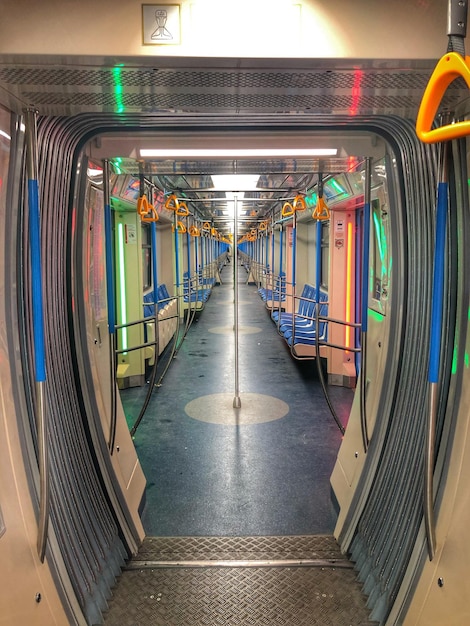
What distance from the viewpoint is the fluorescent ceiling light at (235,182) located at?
4.71 meters

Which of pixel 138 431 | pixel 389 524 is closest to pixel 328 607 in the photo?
pixel 389 524

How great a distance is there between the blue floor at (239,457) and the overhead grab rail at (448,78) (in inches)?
106

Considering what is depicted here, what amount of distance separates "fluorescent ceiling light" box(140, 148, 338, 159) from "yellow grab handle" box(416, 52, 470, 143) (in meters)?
1.34

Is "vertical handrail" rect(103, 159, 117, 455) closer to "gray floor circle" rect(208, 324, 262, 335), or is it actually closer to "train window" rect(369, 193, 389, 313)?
"train window" rect(369, 193, 389, 313)

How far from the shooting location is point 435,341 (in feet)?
5.66

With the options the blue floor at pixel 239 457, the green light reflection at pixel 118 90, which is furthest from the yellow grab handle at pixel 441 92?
the blue floor at pixel 239 457

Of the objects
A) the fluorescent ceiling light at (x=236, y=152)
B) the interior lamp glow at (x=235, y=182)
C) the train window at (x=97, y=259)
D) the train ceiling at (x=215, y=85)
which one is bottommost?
the train window at (x=97, y=259)

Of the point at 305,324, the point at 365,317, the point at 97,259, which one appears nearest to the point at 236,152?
the point at 365,317

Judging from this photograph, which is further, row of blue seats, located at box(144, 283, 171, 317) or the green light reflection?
row of blue seats, located at box(144, 283, 171, 317)

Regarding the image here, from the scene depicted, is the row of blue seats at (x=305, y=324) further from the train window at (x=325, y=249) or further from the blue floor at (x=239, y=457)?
the blue floor at (x=239, y=457)

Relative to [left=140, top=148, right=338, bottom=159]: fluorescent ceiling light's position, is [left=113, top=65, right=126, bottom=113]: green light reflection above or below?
below

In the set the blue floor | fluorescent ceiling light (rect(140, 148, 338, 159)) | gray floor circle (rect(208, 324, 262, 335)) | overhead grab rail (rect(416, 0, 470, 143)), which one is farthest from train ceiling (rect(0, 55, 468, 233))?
gray floor circle (rect(208, 324, 262, 335))

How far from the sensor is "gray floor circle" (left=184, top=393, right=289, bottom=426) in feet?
17.4

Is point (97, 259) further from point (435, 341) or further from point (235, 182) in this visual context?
point (435, 341)
